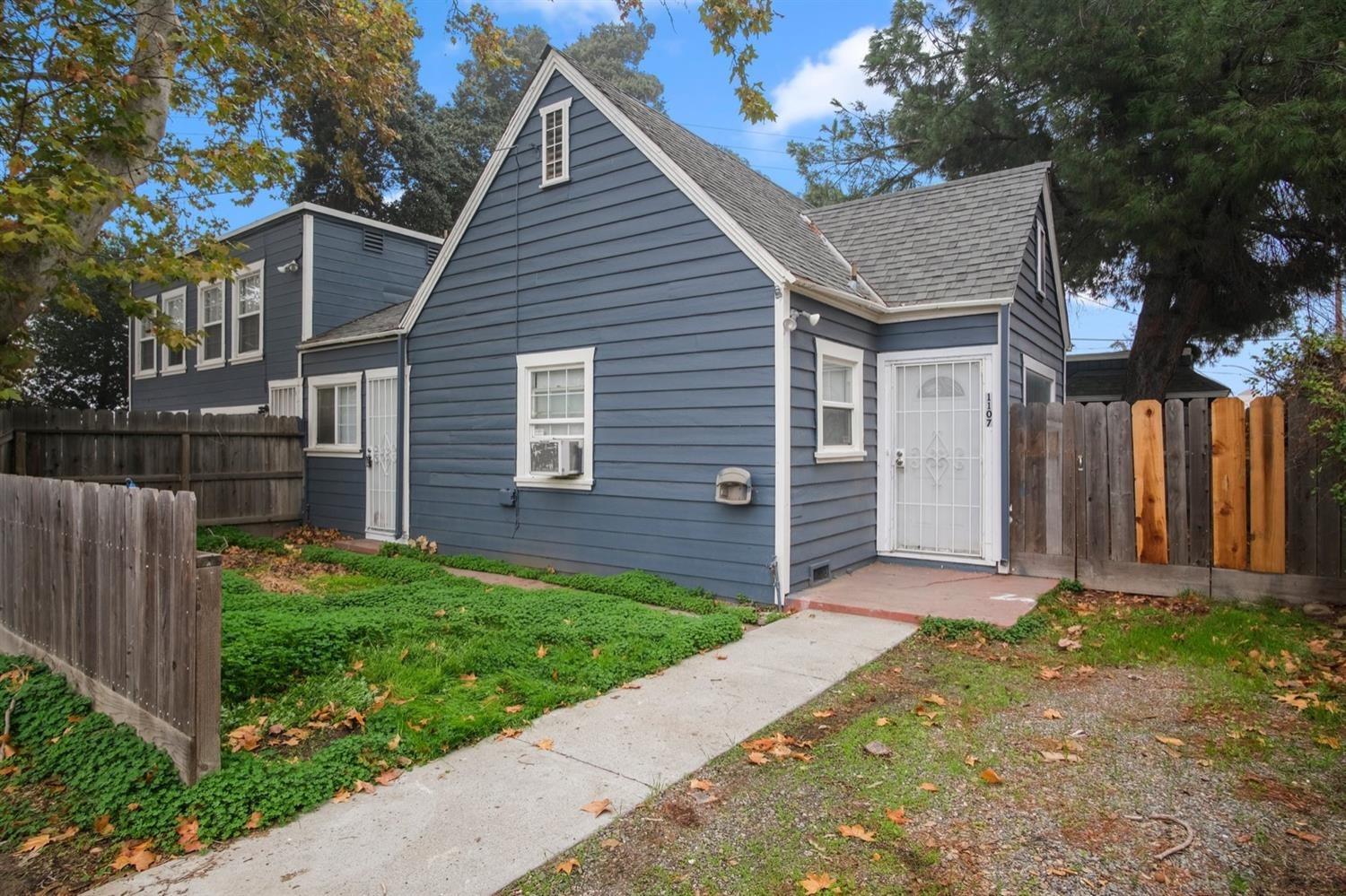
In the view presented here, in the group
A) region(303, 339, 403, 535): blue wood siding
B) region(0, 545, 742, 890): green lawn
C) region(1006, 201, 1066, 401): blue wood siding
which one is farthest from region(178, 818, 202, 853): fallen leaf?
region(303, 339, 403, 535): blue wood siding

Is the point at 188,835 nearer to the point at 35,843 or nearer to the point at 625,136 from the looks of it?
the point at 35,843

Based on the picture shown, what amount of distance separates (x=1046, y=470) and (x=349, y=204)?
24161mm

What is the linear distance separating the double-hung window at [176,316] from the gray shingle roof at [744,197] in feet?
39.2

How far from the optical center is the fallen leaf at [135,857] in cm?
283

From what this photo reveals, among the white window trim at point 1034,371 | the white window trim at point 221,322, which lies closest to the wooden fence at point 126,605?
the white window trim at point 1034,371

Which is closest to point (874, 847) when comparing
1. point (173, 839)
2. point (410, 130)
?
point (173, 839)

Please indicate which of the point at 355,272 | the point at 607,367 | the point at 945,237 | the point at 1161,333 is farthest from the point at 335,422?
the point at 1161,333

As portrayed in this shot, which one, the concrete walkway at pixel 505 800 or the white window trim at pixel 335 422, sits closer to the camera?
the concrete walkway at pixel 505 800

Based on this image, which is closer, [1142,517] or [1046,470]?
[1142,517]

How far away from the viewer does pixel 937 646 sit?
5742 millimetres

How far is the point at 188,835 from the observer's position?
2984mm

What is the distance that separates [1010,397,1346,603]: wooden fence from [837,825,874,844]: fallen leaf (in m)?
5.47

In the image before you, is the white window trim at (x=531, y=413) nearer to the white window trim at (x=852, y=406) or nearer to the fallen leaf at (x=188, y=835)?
the white window trim at (x=852, y=406)

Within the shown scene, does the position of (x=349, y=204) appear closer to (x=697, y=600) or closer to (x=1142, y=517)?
(x=697, y=600)
